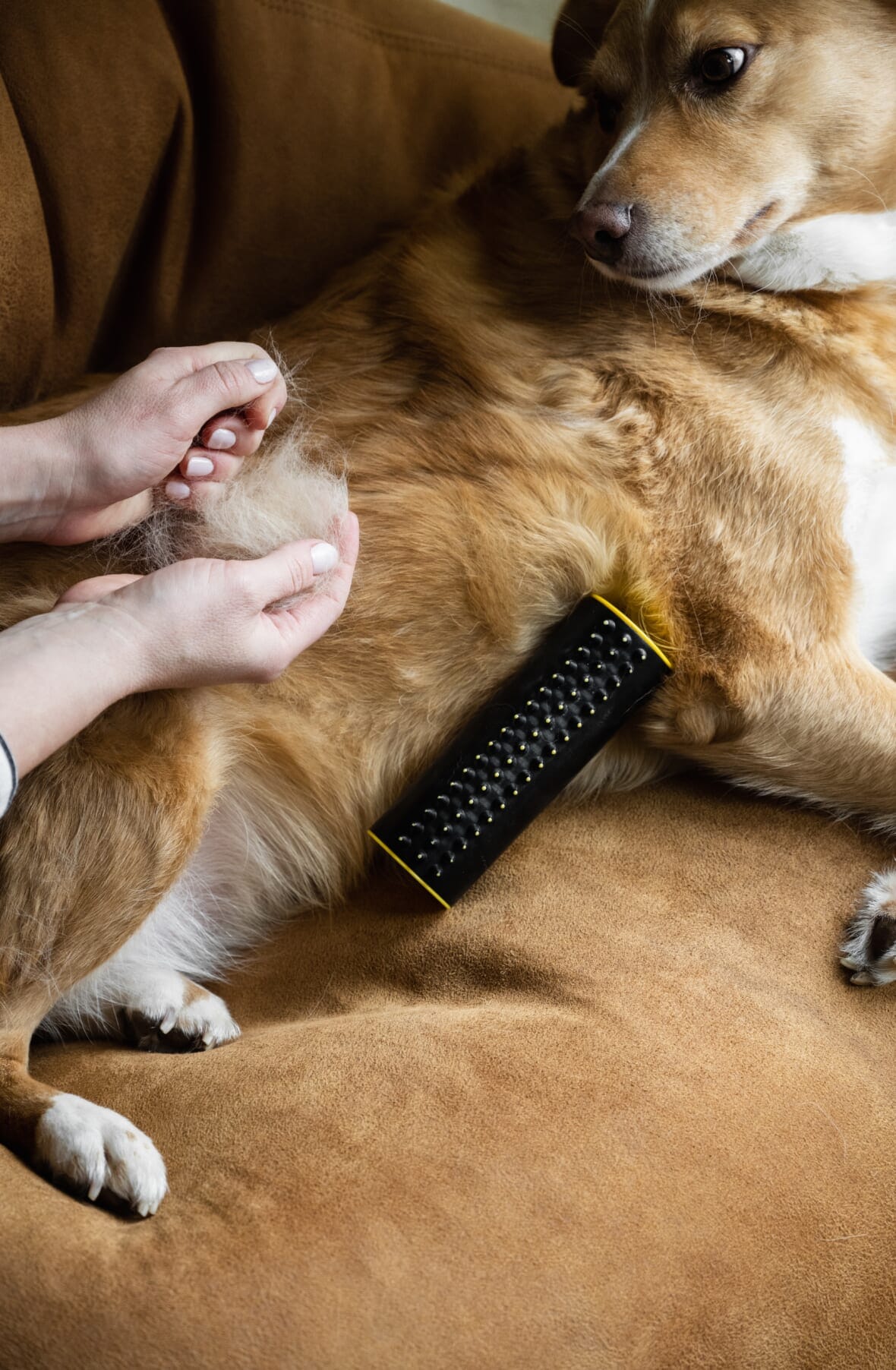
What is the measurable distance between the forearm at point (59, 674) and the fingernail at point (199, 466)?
26 centimetres

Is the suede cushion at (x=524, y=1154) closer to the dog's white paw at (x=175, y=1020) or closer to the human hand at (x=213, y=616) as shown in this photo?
the dog's white paw at (x=175, y=1020)

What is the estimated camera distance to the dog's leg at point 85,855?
1.28 metres

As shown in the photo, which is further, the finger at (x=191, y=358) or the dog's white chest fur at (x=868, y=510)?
the dog's white chest fur at (x=868, y=510)

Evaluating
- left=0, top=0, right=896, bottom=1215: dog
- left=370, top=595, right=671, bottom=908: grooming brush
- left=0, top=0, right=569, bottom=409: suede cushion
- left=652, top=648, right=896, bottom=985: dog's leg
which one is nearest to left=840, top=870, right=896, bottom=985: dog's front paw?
left=0, top=0, right=896, bottom=1215: dog

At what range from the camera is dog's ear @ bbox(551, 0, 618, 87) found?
5.98ft

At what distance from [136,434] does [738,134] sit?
89cm

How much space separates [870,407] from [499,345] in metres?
0.53


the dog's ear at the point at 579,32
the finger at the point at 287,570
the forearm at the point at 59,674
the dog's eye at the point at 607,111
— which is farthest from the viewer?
the dog's ear at the point at 579,32

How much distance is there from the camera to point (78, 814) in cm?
129

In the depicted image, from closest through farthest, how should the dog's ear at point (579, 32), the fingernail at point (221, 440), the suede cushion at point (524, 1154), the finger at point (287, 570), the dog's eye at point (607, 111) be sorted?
the suede cushion at point (524, 1154), the finger at point (287, 570), the fingernail at point (221, 440), the dog's eye at point (607, 111), the dog's ear at point (579, 32)

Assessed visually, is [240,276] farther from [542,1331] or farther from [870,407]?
[542,1331]

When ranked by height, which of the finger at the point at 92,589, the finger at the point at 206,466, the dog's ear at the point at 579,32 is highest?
the dog's ear at the point at 579,32

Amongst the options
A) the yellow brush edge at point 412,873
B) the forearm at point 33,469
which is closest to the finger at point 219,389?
the forearm at point 33,469

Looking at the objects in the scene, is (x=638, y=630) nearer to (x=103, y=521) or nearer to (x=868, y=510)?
(x=868, y=510)
